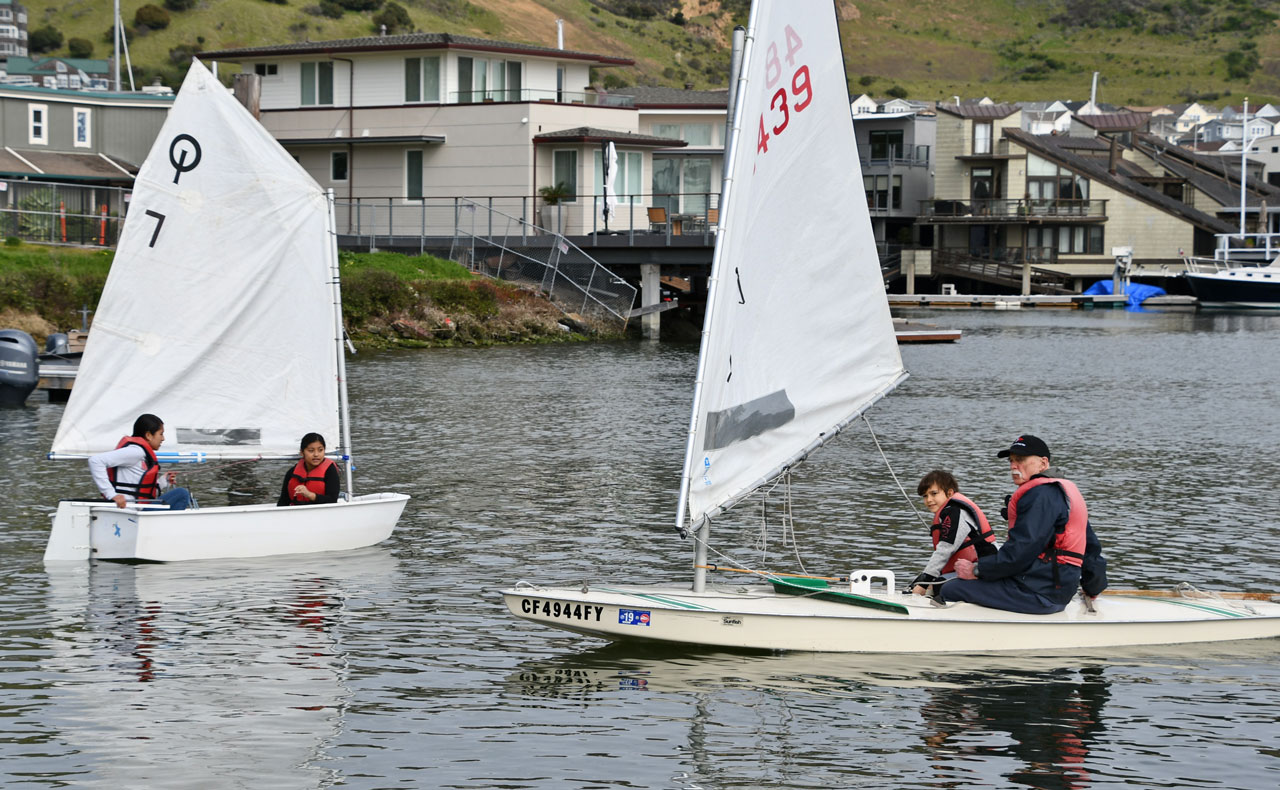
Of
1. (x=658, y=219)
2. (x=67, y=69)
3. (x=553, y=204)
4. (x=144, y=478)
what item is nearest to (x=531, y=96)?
(x=553, y=204)

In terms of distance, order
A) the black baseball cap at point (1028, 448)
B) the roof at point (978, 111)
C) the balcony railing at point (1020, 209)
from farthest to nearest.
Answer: the roof at point (978, 111), the balcony railing at point (1020, 209), the black baseball cap at point (1028, 448)

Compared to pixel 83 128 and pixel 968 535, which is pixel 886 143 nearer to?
pixel 83 128

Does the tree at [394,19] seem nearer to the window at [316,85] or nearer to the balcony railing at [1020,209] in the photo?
the balcony railing at [1020,209]

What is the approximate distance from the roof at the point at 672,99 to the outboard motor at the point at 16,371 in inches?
1788

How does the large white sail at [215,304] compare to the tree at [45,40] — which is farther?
the tree at [45,40]

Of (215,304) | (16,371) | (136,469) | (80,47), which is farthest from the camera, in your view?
(80,47)

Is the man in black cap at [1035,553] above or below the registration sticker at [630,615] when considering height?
above

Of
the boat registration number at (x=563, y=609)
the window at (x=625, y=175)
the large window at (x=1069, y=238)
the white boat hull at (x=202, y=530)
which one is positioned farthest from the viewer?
the large window at (x=1069, y=238)

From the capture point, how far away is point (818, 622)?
15.0 m

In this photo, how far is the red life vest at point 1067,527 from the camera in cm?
1467

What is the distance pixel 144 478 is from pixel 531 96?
54.7 meters

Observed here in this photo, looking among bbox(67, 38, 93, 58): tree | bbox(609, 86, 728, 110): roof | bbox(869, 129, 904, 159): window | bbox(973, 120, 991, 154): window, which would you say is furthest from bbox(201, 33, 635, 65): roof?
bbox(67, 38, 93, 58): tree

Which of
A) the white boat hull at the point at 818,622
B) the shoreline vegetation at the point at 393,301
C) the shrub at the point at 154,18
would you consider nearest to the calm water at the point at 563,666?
the white boat hull at the point at 818,622

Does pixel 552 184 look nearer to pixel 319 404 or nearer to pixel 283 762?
pixel 319 404
